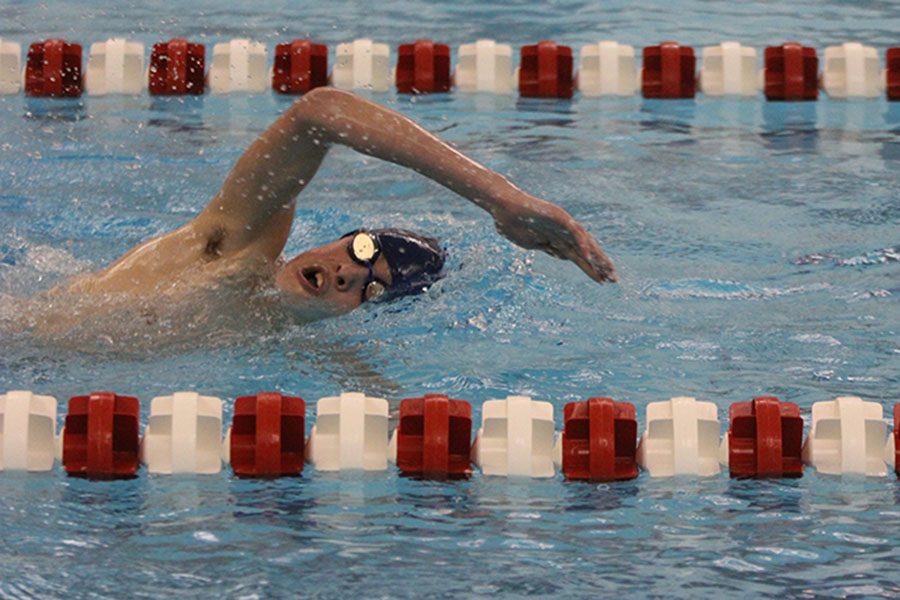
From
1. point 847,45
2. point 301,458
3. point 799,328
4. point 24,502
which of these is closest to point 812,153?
point 847,45

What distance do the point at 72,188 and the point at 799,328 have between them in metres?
2.25

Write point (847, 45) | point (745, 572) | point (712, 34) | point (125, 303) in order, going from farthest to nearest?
point (712, 34), point (847, 45), point (125, 303), point (745, 572)

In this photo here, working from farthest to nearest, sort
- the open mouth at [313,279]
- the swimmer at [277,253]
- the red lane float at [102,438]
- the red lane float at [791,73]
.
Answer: the red lane float at [791,73] → the open mouth at [313,279] → the swimmer at [277,253] → the red lane float at [102,438]

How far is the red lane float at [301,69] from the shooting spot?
544cm

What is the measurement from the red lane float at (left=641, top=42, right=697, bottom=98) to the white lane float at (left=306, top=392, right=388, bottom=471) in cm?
287

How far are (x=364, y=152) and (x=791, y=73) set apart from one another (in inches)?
119

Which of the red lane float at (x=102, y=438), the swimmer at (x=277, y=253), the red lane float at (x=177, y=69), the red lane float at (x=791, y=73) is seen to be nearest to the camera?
the red lane float at (x=102, y=438)

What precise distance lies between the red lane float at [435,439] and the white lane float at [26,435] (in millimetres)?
639

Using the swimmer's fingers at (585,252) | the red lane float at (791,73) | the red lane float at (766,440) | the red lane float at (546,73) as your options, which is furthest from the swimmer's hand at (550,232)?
the red lane float at (791,73)

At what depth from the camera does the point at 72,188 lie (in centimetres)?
458

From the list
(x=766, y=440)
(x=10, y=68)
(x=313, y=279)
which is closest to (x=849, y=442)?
(x=766, y=440)

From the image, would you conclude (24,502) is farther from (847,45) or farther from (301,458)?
(847,45)

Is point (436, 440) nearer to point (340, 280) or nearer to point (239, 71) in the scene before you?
point (340, 280)

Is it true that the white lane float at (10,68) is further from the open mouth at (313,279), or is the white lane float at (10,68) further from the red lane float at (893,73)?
the red lane float at (893,73)
